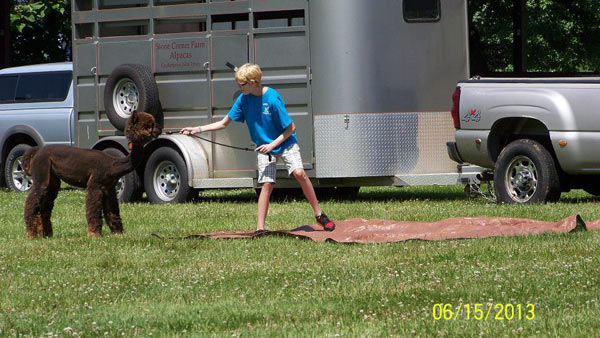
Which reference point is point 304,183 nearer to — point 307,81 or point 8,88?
A: point 307,81

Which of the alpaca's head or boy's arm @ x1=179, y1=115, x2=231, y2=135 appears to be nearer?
the alpaca's head

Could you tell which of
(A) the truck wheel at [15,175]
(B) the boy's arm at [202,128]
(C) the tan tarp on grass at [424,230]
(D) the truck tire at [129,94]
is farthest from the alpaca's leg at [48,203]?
(A) the truck wheel at [15,175]

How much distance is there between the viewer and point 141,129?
1095 centimetres

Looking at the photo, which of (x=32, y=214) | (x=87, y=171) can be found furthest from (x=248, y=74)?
(x=32, y=214)

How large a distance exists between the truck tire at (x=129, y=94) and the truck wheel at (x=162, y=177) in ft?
1.58

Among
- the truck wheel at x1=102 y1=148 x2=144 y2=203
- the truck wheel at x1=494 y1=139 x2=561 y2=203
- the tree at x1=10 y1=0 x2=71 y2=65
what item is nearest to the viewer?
the truck wheel at x1=494 y1=139 x2=561 y2=203

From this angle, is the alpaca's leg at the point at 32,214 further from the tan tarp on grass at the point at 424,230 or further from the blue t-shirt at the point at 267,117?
the blue t-shirt at the point at 267,117

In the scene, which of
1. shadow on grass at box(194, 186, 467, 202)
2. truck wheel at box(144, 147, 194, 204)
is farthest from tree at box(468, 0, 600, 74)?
truck wheel at box(144, 147, 194, 204)

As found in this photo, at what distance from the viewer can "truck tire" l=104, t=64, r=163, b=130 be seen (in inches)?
643

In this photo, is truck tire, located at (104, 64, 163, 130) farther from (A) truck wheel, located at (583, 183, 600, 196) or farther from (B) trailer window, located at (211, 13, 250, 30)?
(A) truck wheel, located at (583, 183, 600, 196)

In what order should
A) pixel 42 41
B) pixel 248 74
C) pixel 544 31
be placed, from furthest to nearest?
pixel 42 41, pixel 544 31, pixel 248 74

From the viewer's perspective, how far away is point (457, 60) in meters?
15.7

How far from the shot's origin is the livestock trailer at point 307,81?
15.3 meters
